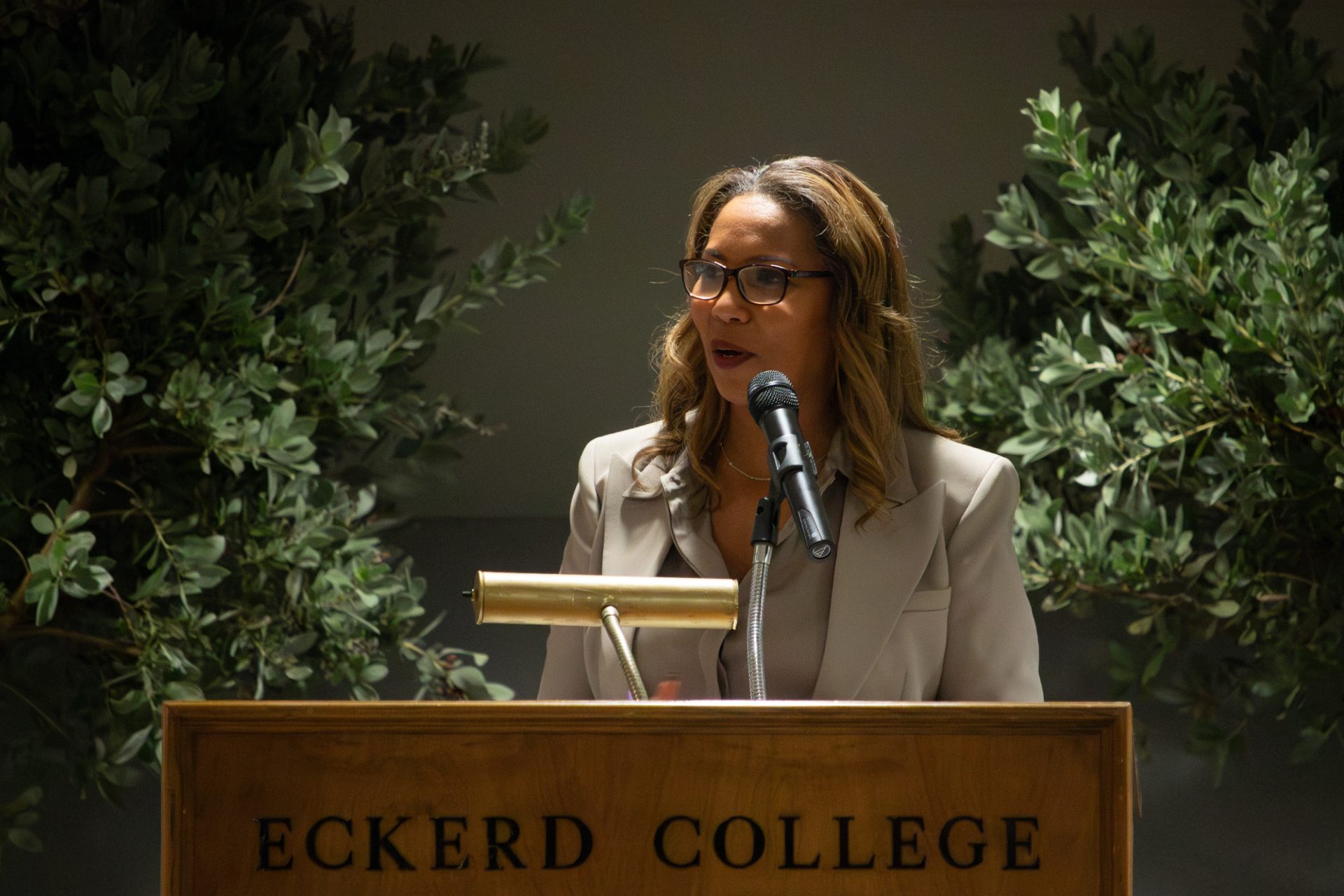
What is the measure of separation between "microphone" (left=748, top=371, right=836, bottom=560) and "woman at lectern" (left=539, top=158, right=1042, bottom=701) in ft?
1.25

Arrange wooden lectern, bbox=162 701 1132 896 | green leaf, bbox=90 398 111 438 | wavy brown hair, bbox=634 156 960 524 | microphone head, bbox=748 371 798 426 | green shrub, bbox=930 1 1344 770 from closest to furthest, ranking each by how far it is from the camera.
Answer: wooden lectern, bbox=162 701 1132 896 < microphone head, bbox=748 371 798 426 < wavy brown hair, bbox=634 156 960 524 < green leaf, bbox=90 398 111 438 < green shrub, bbox=930 1 1344 770

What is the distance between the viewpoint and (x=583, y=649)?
1.83 meters

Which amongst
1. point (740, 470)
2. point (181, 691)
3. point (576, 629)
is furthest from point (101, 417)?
point (740, 470)

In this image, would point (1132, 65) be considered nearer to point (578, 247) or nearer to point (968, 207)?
point (968, 207)

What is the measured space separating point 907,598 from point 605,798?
0.73 m

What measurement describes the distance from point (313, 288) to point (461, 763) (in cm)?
174

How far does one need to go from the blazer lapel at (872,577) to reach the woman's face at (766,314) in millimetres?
184

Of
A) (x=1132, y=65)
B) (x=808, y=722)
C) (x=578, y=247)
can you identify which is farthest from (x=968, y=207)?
(x=808, y=722)

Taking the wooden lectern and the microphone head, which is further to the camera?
the microphone head

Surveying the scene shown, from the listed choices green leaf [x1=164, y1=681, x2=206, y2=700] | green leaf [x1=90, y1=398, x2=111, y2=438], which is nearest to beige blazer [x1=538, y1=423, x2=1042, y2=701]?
green leaf [x1=164, y1=681, x2=206, y2=700]

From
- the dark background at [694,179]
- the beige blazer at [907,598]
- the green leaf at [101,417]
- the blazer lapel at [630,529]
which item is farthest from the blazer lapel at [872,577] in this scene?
the dark background at [694,179]

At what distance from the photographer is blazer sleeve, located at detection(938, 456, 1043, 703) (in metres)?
1.71

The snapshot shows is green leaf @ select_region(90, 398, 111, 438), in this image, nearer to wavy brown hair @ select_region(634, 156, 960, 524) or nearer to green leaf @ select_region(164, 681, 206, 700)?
green leaf @ select_region(164, 681, 206, 700)

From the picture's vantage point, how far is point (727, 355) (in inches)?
68.7
